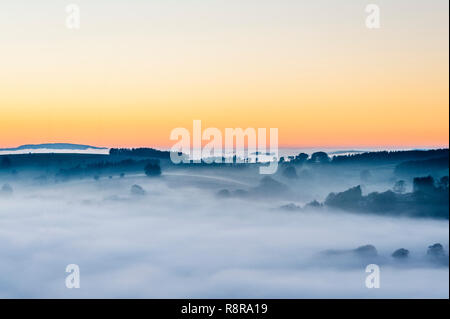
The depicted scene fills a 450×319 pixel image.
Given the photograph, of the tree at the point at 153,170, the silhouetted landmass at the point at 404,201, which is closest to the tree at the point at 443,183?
the silhouetted landmass at the point at 404,201

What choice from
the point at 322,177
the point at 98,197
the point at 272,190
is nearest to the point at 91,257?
the point at 98,197

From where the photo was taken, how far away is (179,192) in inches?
2522

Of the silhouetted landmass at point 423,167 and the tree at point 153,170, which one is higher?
the tree at point 153,170

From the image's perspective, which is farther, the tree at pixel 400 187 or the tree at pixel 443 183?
the tree at pixel 400 187

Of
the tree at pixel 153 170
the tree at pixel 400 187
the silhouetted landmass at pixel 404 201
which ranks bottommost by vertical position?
the silhouetted landmass at pixel 404 201

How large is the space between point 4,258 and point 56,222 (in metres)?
21.0

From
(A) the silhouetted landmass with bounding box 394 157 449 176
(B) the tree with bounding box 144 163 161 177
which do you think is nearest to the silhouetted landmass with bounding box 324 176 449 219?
(A) the silhouetted landmass with bounding box 394 157 449 176

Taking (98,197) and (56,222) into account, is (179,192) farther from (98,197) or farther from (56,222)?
(56,222)

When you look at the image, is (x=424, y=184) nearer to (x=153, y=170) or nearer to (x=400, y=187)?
(x=400, y=187)

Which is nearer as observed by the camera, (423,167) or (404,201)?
(423,167)

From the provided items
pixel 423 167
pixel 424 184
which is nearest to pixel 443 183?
pixel 424 184

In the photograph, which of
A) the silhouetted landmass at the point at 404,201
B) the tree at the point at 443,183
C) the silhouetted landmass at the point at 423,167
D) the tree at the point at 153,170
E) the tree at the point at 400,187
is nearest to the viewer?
Answer: the silhouetted landmass at the point at 423,167

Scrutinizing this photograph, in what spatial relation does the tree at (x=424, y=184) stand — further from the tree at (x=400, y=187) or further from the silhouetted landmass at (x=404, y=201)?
the tree at (x=400, y=187)

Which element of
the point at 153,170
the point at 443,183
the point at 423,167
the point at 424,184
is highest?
the point at 153,170
